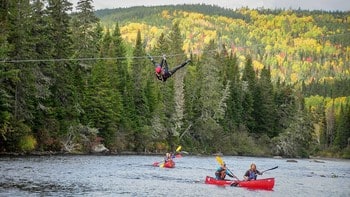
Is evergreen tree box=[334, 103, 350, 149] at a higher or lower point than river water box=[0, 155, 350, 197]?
lower

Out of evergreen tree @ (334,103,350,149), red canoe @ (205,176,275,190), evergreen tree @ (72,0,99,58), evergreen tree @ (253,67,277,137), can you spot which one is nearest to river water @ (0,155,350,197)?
red canoe @ (205,176,275,190)

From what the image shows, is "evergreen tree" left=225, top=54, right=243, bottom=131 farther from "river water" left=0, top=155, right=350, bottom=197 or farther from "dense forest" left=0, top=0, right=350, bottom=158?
"river water" left=0, top=155, right=350, bottom=197

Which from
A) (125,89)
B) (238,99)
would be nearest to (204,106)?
(238,99)

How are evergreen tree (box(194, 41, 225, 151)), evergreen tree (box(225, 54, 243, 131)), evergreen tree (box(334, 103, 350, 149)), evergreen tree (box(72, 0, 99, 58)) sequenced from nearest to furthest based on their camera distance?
evergreen tree (box(72, 0, 99, 58)) < evergreen tree (box(194, 41, 225, 151)) < evergreen tree (box(225, 54, 243, 131)) < evergreen tree (box(334, 103, 350, 149))

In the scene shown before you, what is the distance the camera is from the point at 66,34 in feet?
214

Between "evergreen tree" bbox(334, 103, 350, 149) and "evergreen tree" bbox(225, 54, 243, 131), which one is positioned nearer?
"evergreen tree" bbox(225, 54, 243, 131)

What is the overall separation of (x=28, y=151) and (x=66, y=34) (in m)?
16.1

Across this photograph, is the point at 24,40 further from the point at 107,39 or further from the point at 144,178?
the point at 107,39

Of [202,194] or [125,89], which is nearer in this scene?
[202,194]

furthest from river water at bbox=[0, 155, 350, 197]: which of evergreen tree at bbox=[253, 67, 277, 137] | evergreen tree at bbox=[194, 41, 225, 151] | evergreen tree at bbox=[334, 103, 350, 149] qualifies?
evergreen tree at bbox=[334, 103, 350, 149]

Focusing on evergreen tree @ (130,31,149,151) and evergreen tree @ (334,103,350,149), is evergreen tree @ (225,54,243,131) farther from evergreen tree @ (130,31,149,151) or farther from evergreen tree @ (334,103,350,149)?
evergreen tree @ (334,103,350,149)

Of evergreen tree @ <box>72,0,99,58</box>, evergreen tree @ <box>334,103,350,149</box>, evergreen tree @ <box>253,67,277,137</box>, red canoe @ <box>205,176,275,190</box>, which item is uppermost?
evergreen tree @ <box>72,0,99,58</box>

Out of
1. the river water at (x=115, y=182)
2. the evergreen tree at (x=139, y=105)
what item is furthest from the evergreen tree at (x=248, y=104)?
the river water at (x=115, y=182)

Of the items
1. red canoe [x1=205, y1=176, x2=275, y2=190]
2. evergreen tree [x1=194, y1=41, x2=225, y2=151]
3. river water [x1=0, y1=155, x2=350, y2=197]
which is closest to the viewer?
river water [x1=0, y1=155, x2=350, y2=197]
